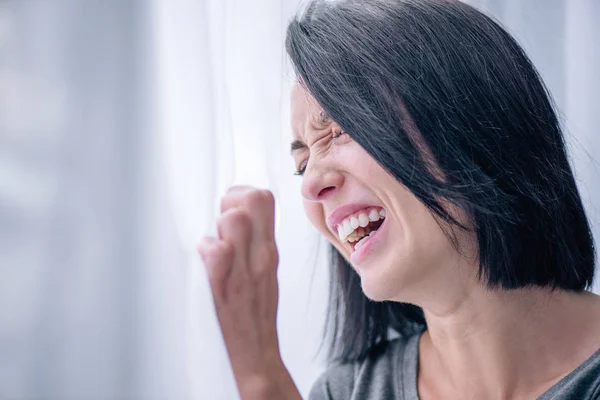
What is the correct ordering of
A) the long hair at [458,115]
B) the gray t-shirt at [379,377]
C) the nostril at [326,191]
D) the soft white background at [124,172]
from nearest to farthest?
the soft white background at [124,172] < the long hair at [458,115] < the nostril at [326,191] < the gray t-shirt at [379,377]

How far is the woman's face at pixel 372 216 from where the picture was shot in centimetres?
92

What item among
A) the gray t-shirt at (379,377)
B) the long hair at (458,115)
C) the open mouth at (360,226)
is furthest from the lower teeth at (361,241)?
the gray t-shirt at (379,377)

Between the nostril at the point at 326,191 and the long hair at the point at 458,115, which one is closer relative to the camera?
the long hair at the point at 458,115

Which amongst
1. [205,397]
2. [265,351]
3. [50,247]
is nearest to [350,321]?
[265,351]

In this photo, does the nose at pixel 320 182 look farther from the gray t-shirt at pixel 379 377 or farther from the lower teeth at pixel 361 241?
the gray t-shirt at pixel 379 377

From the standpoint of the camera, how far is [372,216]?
3.19 feet

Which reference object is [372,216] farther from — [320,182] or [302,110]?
[302,110]

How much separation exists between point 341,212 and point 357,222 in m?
0.03

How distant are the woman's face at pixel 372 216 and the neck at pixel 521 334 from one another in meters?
0.09

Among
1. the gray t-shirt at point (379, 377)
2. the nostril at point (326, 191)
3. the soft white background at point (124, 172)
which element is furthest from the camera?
the gray t-shirt at point (379, 377)

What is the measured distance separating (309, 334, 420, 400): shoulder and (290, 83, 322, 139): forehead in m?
0.49

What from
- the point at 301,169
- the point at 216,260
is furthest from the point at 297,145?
the point at 216,260

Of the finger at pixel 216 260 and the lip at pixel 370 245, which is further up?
the finger at pixel 216 260

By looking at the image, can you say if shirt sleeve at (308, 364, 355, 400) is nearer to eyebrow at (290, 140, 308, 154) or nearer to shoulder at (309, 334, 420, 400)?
shoulder at (309, 334, 420, 400)
